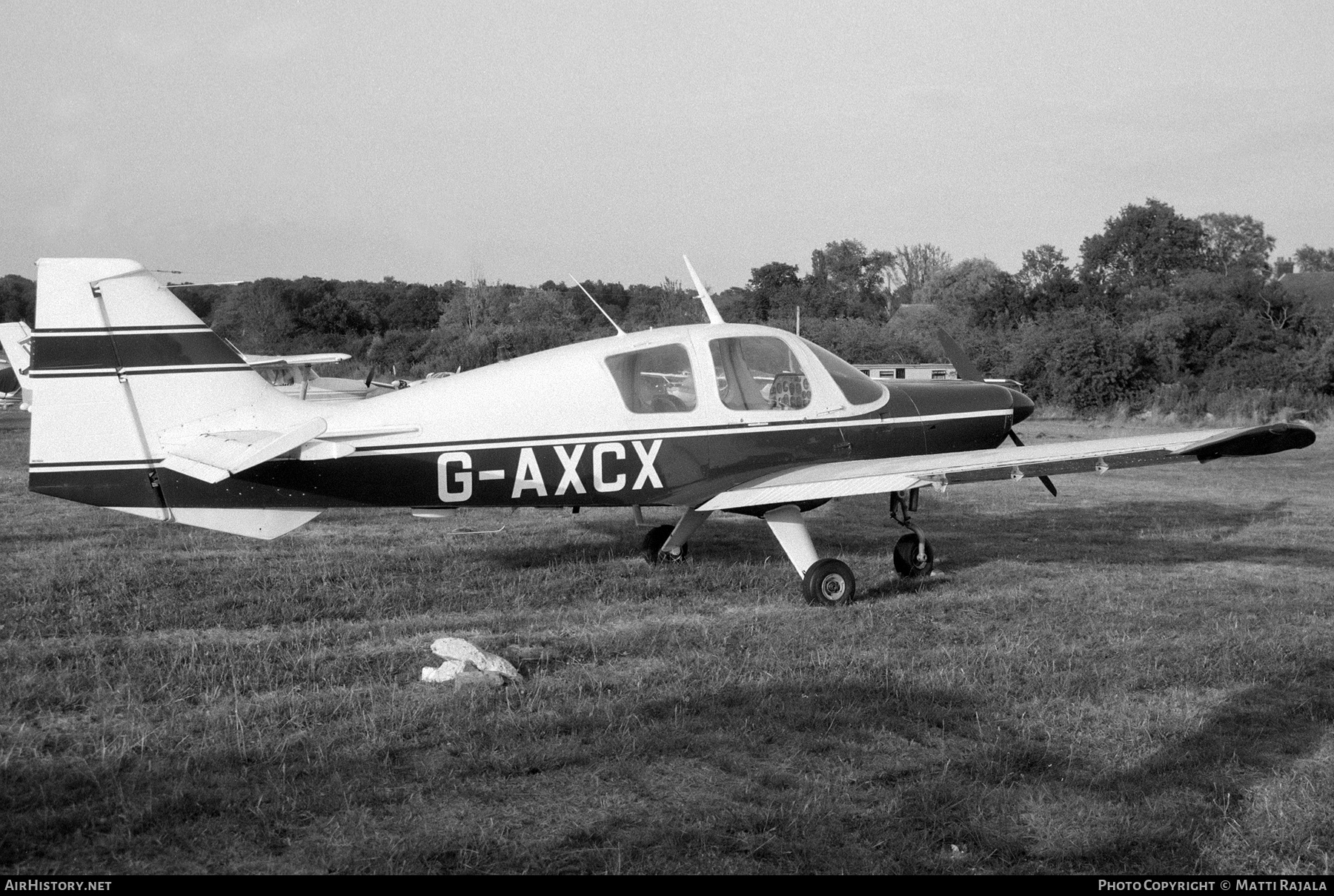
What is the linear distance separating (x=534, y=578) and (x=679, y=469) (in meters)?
1.46

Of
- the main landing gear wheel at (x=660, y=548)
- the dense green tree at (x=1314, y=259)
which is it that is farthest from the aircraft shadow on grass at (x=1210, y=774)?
the dense green tree at (x=1314, y=259)

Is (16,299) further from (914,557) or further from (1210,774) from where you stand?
(1210,774)

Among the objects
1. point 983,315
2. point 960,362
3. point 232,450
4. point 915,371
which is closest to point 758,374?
point 960,362

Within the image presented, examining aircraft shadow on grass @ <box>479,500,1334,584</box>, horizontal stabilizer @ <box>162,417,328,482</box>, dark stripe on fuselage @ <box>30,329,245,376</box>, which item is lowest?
aircraft shadow on grass @ <box>479,500,1334,584</box>

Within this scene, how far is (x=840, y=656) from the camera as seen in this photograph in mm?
6008

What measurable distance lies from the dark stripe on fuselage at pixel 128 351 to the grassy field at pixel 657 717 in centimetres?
161

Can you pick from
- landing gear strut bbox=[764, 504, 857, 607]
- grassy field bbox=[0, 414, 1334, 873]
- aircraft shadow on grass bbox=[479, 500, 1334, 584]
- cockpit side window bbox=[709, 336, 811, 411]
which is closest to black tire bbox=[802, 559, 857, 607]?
landing gear strut bbox=[764, 504, 857, 607]

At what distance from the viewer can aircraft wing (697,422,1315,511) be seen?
22.2 feet

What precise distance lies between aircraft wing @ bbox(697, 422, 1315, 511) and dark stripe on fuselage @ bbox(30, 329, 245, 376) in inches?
146

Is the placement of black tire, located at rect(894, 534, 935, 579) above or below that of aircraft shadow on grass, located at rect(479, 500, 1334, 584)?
above

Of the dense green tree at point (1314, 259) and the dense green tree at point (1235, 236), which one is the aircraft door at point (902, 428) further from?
the dense green tree at point (1314, 259)

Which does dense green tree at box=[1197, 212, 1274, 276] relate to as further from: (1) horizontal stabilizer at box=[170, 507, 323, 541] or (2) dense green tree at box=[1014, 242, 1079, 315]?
(1) horizontal stabilizer at box=[170, 507, 323, 541]

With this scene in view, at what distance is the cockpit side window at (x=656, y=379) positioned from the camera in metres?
7.88

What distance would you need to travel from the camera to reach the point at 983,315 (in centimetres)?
4400
